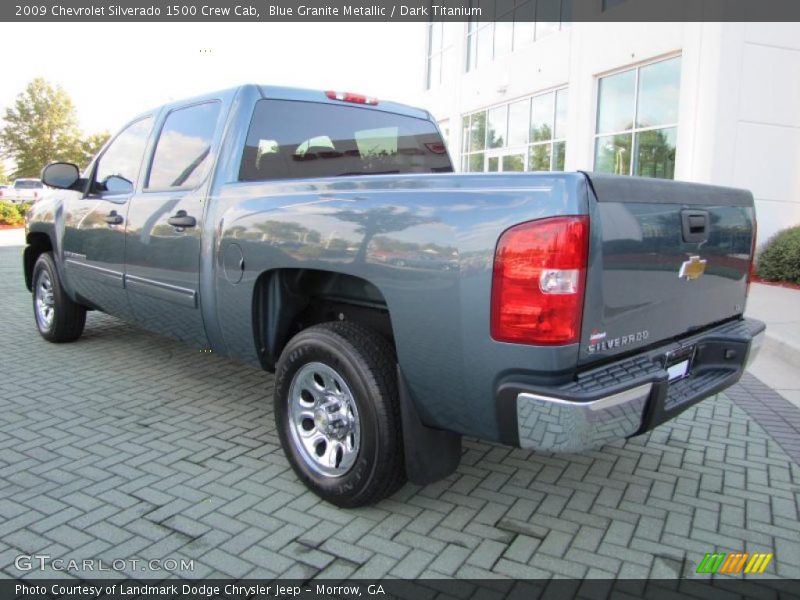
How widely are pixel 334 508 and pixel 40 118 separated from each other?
46518 millimetres

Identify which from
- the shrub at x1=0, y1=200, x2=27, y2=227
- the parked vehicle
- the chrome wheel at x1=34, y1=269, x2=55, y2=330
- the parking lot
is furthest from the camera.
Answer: the parked vehicle

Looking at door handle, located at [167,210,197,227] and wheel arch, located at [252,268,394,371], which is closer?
wheel arch, located at [252,268,394,371]

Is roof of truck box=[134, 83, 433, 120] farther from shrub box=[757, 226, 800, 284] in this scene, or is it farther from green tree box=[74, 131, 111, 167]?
green tree box=[74, 131, 111, 167]

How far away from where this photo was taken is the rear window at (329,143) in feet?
12.4

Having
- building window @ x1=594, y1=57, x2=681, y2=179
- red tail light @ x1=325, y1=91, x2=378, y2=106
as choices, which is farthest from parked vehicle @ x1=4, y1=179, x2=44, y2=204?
red tail light @ x1=325, y1=91, x2=378, y2=106

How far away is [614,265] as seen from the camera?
7.90 ft

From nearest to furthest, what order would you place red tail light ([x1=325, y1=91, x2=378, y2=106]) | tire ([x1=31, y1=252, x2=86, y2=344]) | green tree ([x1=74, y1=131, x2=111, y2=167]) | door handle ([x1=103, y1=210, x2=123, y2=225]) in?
red tail light ([x1=325, y1=91, x2=378, y2=106]) → door handle ([x1=103, y1=210, x2=123, y2=225]) → tire ([x1=31, y1=252, x2=86, y2=344]) → green tree ([x1=74, y1=131, x2=111, y2=167])

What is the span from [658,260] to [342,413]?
5.15 ft

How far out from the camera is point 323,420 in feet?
10.1

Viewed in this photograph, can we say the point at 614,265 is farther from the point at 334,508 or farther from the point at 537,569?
the point at 334,508

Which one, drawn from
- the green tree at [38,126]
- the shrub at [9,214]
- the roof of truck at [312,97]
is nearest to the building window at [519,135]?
the roof of truck at [312,97]

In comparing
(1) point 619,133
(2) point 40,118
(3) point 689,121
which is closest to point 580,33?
(1) point 619,133

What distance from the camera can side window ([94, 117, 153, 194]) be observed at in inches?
185

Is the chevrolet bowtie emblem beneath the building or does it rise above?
beneath
